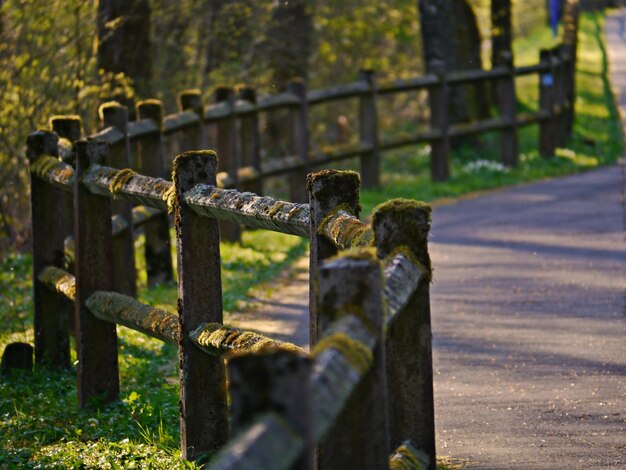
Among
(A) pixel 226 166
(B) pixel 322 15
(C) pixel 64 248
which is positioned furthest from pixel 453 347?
(B) pixel 322 15

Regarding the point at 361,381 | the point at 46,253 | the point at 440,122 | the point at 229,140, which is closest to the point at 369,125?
the point at 440,122

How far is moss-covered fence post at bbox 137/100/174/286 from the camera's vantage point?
10.3 m

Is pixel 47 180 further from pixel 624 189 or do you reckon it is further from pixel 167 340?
pixel 624 189

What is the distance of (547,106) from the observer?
777 inches

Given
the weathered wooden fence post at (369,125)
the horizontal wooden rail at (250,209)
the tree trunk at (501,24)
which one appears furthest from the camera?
the tree trunk at (501,24)

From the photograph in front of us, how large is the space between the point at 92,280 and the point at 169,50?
9.30 m

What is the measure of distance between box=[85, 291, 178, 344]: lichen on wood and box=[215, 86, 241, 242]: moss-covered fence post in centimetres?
556

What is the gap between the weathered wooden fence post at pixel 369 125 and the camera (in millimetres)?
15992

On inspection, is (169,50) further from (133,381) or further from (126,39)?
(133,381)

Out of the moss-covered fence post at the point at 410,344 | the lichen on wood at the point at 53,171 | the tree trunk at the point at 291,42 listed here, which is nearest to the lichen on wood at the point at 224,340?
the moss-covered fence post at the point at 410,344

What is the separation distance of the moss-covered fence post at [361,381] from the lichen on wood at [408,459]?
457 mm

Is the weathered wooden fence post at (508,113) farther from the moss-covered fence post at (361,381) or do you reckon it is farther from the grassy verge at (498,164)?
the moss-covered fence post at (361,381)

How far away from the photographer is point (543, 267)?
10.7 metres

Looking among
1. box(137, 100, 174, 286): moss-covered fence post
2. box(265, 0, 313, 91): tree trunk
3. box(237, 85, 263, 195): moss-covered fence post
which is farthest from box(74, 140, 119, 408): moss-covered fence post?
box(265, 0, 313, 91): tree trunk
